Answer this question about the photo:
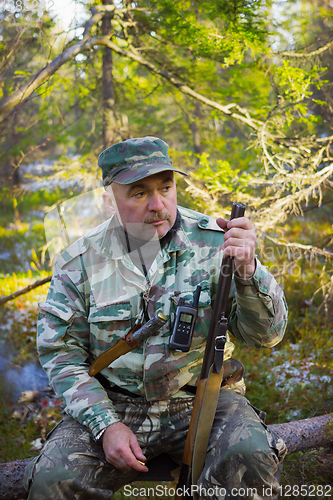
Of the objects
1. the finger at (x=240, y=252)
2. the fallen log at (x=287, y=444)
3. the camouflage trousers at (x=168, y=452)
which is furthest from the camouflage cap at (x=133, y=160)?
the fallen log at (x=287, y=444)

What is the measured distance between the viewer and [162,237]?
8.79 feet

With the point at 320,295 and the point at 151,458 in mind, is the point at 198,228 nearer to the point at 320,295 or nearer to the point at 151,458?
the point at 151,458

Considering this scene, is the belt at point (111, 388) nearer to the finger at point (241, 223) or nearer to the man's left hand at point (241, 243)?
the man's left hand at point (241, 243)

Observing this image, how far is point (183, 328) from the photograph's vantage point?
243 cm

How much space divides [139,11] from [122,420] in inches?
209

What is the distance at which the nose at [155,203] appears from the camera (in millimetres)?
2576

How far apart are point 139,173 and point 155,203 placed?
0.22 m

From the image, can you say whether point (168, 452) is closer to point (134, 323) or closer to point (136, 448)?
point (136, 448)

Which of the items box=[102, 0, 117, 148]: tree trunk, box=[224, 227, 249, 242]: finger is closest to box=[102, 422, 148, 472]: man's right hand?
box=[224, 227, 249, 242]: finger

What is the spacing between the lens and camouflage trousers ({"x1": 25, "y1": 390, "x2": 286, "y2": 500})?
2000 mm

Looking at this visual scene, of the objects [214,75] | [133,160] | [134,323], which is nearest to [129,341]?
[134,323]

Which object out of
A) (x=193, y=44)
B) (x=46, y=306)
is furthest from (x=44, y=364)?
(x=193, y=44)

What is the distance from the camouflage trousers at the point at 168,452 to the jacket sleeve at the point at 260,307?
0.46 m

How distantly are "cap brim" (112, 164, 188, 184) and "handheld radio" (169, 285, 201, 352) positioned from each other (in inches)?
34.2
